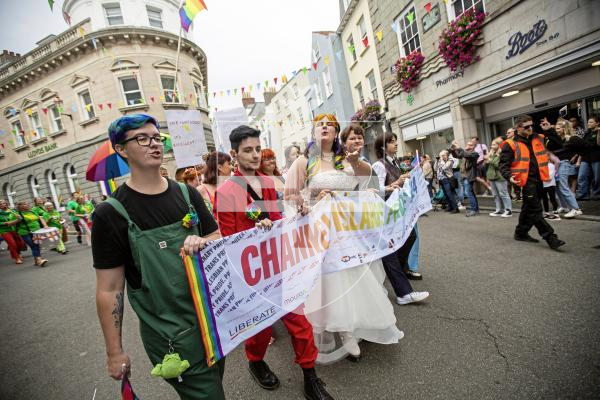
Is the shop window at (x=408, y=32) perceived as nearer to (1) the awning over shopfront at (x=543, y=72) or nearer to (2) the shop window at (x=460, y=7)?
(2) the shop window at (x=460, y=7)

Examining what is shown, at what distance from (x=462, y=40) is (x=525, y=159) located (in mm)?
6174

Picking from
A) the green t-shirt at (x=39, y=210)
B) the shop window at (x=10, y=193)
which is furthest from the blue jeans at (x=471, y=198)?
the shop window at (x=10, y=193)

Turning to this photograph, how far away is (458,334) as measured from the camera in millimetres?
2607

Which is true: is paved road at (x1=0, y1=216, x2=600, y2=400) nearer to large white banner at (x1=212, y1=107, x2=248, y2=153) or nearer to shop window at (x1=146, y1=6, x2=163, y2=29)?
large white banner at (x1=212, y1=107, x2=248, y2=153)

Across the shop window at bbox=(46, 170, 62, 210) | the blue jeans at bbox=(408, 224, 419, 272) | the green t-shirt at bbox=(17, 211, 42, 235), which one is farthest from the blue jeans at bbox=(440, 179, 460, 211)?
the shop window at bbox=(46, 170, 62, 210)

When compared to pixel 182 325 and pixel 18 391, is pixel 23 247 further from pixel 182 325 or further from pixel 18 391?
pixel 182 325

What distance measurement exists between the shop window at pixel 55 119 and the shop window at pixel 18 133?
3406mm

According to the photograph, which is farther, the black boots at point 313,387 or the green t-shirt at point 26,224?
the green t-shirt at point 26,224

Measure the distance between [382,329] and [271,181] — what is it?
165cm

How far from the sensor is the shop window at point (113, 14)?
16.2m

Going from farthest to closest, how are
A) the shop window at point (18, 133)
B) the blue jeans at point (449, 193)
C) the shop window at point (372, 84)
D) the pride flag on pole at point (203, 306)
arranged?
the shop window at point (18, 133), the shop window at point (372, 84), the blue jeans at point (449, 193), the pride flag on pole at point (203, 306)

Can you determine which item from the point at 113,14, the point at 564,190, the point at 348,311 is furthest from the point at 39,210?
the point at 564,190

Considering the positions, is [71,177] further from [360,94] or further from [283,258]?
[283,258]

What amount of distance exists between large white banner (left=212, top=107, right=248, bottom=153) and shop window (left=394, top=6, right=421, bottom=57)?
1057 centimetres
